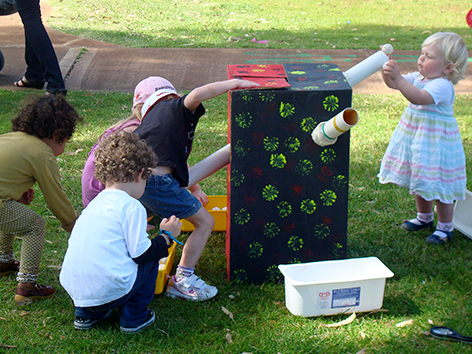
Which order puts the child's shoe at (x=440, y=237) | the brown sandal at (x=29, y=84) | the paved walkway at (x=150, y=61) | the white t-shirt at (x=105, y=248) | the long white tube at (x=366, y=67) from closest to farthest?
the white t-shirt at (x=105, y=248) < the long white tube at (x=366, y=67) < the child's shoe at (x=440, y=237) < the brown sandal at (x=29, y=84) < the paved walkway at (x=150, y=61)

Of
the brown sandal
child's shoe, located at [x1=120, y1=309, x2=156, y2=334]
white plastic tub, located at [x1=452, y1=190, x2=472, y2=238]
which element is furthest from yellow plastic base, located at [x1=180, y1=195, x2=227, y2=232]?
the brown sandal

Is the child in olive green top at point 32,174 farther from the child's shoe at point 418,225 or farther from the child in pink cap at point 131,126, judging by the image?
the child's shoe at point 418,225

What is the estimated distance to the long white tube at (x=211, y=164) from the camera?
312 cm

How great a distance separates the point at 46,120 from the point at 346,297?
1986 mm

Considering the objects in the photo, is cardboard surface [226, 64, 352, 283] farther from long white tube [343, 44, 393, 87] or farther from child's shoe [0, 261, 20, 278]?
child's shoe [0, 261, 20, 278]

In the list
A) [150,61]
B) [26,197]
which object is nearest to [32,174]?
[26,197]

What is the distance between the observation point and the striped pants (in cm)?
275

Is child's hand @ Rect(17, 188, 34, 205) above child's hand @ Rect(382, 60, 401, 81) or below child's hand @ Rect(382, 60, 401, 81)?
below

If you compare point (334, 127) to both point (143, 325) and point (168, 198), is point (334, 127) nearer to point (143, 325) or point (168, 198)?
point (168, 198)

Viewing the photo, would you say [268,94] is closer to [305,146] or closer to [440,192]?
[305,146]

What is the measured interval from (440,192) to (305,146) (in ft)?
3.96

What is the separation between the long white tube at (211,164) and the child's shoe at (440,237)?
1660mm

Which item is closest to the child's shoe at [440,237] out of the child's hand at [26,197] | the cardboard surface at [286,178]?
the cardboard surface at [286,178]

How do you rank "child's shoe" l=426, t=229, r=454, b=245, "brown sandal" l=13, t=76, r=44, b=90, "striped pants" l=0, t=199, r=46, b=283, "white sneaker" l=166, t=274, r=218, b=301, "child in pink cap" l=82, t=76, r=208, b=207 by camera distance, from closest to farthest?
"striped pants" l=0, t=199, r=46, b=283
"white sneaker" l=166, t=274, r=218, b=301
"child in pink cap" l=82, t=76, r=208, b=207
"child's shoe" l=426, t=229, r=454, b=245
"brown sandal" l=13, t=76, r=44, b=90
